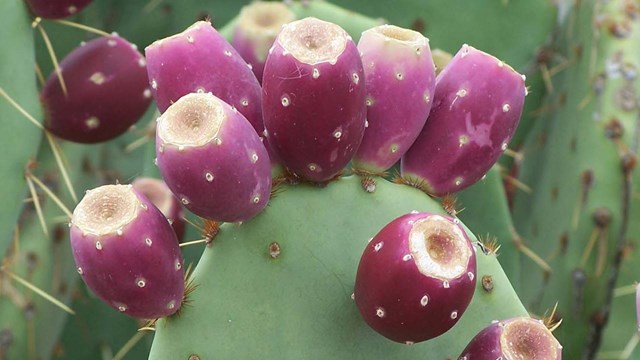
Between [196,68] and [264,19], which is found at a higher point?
[196,68]

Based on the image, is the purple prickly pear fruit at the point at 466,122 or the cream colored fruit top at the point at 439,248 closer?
the cream colored fruit top at the point at 439,248

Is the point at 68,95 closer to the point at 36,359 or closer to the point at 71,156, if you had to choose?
the point at 71,156

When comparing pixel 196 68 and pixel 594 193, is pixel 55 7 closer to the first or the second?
pixel 196 68

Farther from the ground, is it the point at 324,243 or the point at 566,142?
the point at 324,243

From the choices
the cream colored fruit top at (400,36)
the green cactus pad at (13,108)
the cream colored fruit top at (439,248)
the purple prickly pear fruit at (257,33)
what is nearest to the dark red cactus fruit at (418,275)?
the cream colored fruit top at (439,248)

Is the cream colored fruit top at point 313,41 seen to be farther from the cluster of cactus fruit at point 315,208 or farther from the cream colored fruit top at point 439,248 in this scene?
the cream colored fruit top at point 439,248

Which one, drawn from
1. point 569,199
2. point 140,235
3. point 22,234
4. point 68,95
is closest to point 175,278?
point 140,235

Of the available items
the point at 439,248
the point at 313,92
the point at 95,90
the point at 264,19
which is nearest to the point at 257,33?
the point at 264,19
